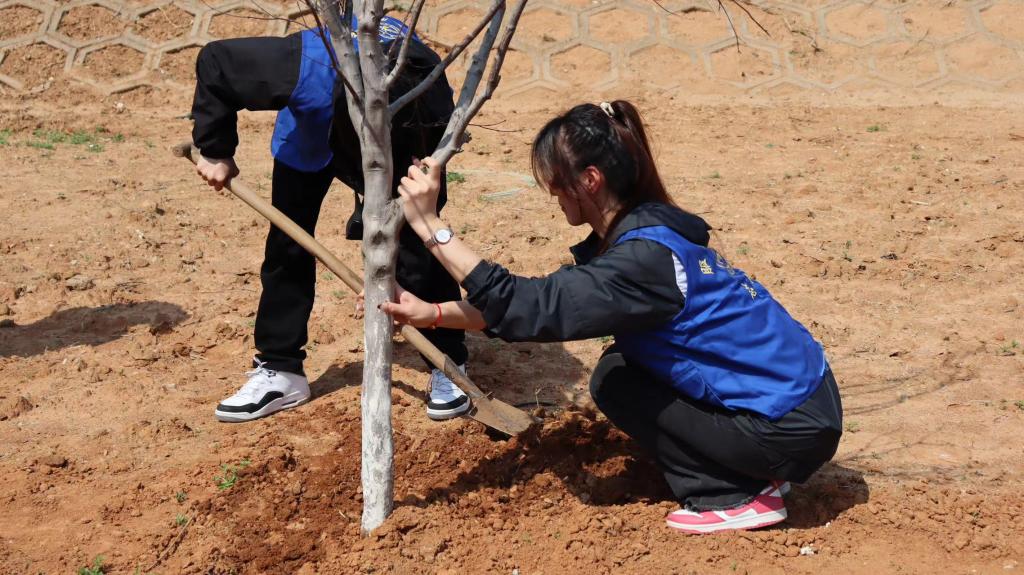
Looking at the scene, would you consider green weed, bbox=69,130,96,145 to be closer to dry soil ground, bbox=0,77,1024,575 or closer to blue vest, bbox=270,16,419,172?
dry soil ground, bbox=0,77,1024,575

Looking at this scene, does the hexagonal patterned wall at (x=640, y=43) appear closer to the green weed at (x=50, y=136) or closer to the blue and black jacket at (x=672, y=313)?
the green weed at (x=50, y=136)

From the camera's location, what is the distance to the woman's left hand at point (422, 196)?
7.94 feet

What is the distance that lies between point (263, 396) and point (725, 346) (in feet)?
5.96

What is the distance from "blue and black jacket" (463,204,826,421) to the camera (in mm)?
2379

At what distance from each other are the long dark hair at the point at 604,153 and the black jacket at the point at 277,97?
23.5 inches

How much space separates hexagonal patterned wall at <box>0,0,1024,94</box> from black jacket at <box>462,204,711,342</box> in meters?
6.76

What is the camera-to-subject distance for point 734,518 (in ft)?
9.08

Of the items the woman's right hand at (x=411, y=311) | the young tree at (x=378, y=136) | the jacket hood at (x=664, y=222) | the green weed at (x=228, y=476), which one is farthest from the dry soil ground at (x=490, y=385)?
the jacket hood at (x=664, y=222)

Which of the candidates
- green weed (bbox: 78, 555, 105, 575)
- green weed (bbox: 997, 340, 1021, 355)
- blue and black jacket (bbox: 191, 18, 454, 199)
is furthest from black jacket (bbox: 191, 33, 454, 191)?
green weed (bbox: 997, 340, 1021, 355)

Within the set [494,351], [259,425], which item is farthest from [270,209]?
[494,351]

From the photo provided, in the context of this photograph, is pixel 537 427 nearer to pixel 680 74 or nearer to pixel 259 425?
pixel 259 425

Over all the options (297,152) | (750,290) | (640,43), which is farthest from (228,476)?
(640,43)

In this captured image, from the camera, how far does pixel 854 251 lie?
17.2ft

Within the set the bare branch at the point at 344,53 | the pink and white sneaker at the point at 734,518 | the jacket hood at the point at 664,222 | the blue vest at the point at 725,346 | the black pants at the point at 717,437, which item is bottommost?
the pink and white sneaker at the point at 734,518
